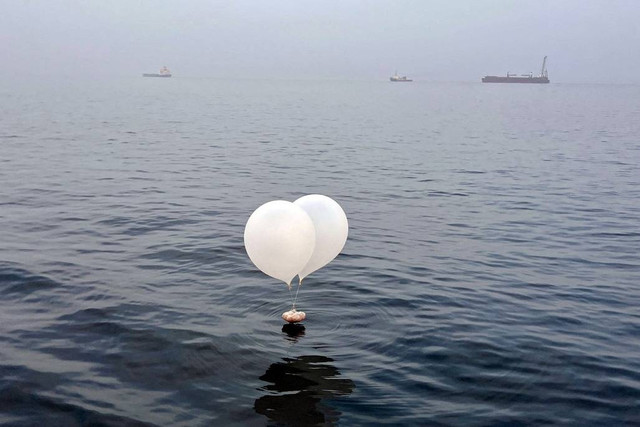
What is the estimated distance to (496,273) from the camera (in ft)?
50.6

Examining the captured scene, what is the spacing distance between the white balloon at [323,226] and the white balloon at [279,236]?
1.31ft

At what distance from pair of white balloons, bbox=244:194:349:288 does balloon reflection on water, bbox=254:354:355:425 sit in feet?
5.32

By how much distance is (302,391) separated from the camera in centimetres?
906

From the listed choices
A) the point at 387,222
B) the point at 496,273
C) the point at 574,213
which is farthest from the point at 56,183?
the point at 574,213

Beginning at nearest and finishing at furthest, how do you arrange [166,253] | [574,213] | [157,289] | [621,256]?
[157,289]
[166,253]
[621,256]
[574,213]

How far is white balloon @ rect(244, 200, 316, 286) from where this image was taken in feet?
32.4

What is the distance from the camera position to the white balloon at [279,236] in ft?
32.4

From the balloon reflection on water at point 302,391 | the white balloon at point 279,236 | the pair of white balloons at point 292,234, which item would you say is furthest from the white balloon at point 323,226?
the balloon reflection on water at point 302,391

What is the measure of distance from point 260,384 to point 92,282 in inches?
246

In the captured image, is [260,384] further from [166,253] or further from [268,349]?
[166,253]

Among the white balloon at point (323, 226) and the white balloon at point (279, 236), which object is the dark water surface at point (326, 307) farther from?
the white balloon at point (279, 236)

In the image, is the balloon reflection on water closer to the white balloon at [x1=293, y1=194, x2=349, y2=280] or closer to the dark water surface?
the dark water surface

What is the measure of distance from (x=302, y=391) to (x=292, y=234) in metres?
2.47

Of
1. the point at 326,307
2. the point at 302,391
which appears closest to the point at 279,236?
the point at 302,391
